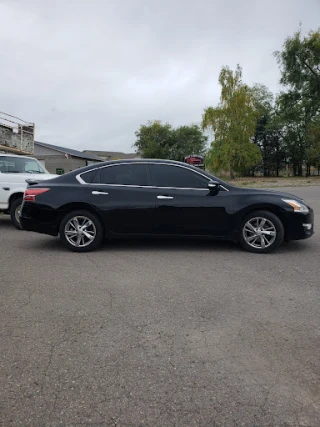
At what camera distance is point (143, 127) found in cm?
6525

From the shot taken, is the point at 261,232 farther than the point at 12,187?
No

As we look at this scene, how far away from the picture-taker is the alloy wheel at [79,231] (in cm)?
593

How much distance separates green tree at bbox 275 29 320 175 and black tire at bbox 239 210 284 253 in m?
39.2

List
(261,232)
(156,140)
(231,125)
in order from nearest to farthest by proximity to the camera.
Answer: (261,232), (231,125), (156,140)

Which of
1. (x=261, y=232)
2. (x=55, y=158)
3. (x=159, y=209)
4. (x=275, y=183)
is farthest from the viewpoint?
(x=55, y=158)

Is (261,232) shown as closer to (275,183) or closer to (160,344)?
(160,344)

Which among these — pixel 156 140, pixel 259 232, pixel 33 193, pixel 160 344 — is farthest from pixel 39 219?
pixel 156 140

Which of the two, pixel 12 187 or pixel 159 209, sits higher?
pixel 12 187

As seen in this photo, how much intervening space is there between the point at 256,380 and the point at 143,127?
6542 cm

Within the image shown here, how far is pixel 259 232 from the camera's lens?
5.76 m

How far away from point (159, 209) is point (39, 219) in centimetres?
213

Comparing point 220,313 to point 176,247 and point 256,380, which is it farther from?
point 176,247

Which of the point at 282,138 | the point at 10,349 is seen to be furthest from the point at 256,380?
the point at 282,138

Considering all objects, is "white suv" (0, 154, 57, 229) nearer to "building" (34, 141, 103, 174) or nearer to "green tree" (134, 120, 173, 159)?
"building" (34, 141, 103, 174)
